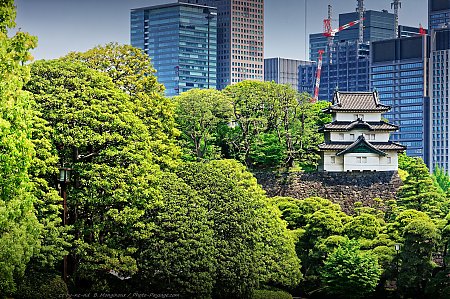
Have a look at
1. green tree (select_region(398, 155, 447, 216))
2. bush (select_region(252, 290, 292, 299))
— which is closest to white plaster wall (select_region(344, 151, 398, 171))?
green tree (select_region(398, 155, 447, 216))

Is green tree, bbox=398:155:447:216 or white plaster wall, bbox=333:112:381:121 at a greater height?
white plaster wall, bbox=333:112:381:121

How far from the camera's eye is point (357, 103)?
7019cm

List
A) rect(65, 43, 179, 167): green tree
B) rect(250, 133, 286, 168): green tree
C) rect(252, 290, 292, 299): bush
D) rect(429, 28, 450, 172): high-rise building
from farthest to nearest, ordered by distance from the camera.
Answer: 1. rect(429, 28, 450, 172): high-rise building
2. rect(250, 133, 286, 168): green tree
3. rect(65, 43, 179, 167): green tree
4. rect(252, 290, 292, 299): bush

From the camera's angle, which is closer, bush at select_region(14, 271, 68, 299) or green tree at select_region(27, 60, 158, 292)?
bush at select_region(14, 271, 68, 299)

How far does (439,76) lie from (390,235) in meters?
148

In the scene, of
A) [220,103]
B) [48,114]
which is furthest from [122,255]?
[220,103]

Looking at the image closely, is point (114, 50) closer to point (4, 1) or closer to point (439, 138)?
point (4, 1)

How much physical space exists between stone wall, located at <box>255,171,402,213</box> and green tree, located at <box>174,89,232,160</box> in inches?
167

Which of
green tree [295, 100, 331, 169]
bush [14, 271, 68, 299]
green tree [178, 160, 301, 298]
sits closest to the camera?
bush [14, 271, 68, 299]

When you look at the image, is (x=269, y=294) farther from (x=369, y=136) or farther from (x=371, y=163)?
(x=369, y=136)

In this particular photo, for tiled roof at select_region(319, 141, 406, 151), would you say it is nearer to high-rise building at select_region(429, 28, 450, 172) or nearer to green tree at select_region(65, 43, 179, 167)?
green tree at select_region(65, 43, 179, 167)

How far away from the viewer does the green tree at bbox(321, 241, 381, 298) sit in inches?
1978

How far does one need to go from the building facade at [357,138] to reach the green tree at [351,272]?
1730cm

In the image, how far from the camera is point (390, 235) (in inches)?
2112
